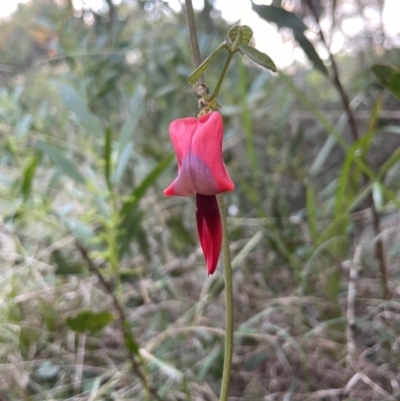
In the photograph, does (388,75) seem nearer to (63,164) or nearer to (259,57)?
(259,57)

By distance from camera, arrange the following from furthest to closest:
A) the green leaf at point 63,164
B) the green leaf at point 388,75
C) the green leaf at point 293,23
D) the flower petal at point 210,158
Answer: the green leaf at point 63,164, the green leaf at point 293,23, the green leaf at point 388,75, the flower petal at point 210,158

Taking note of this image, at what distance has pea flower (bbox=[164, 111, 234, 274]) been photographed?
0.84 ft

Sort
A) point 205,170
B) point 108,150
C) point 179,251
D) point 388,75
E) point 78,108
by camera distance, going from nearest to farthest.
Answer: point 205,170 → point 388,75 → point 108,150 → point 78,108 → point 179,251

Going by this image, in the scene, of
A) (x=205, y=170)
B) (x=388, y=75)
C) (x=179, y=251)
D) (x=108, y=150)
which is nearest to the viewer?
(x=205, y=170)

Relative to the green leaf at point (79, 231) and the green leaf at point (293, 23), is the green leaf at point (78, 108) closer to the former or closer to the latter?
the green leaf at point (79, 231)

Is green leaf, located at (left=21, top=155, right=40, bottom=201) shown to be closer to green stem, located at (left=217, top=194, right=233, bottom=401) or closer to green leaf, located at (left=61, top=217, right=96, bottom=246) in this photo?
green leaf, located at (left=61, top=217, right=96, bottom=246)

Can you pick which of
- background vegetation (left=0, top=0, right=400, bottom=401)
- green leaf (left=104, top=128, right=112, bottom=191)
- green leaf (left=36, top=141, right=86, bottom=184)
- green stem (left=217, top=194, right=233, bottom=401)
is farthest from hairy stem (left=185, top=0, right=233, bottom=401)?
green leaf (left=36, top=141, right=86, bottom=184)

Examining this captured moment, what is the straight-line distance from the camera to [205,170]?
0.26m

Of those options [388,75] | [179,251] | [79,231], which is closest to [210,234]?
[388,75]

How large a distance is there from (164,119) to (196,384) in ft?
2.09

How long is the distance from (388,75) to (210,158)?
253 mm

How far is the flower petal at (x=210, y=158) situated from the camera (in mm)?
256

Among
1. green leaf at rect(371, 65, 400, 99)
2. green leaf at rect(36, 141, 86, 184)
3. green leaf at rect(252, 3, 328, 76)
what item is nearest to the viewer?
green leaf at rect(371, 65, 400, 99)

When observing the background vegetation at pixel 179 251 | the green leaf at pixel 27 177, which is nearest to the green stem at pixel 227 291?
the background vegetation at pixel 179 251
